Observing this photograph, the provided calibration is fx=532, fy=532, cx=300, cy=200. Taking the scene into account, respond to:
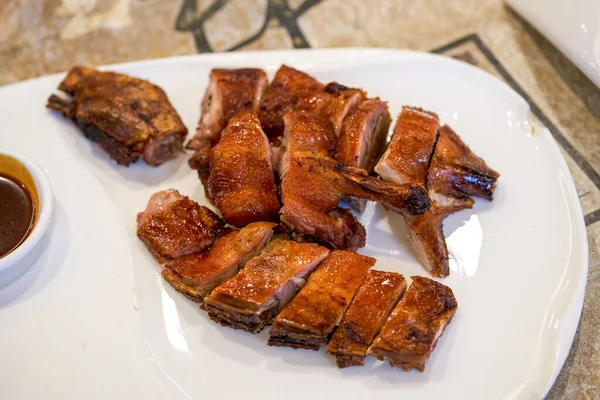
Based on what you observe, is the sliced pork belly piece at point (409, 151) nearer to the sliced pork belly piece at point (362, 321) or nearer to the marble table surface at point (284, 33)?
the sliced pork belly piece at point (362, 321)

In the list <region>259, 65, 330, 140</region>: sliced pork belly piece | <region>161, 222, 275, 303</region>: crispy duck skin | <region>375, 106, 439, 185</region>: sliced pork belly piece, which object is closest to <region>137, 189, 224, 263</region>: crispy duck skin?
<region>161, 222, 275, 303</region>: crispy duck skin

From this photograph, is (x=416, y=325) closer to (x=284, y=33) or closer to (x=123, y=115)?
(x=123, y=115)

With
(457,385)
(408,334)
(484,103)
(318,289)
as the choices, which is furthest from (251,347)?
(484,103)

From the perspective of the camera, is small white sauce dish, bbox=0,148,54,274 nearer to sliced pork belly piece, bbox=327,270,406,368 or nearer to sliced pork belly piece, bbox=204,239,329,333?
sliced pork belly piece, bbox=204,239,329,333

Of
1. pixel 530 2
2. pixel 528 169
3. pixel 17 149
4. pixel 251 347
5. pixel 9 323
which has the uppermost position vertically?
pixel 530 2

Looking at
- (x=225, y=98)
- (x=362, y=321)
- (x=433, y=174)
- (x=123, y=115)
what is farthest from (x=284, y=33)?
(x=362, y=321)

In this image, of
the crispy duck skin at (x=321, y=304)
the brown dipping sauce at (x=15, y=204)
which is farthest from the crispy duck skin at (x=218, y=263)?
the brown dipping sauce at (x=15, y=204)

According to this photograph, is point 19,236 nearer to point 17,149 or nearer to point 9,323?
point 9,323
